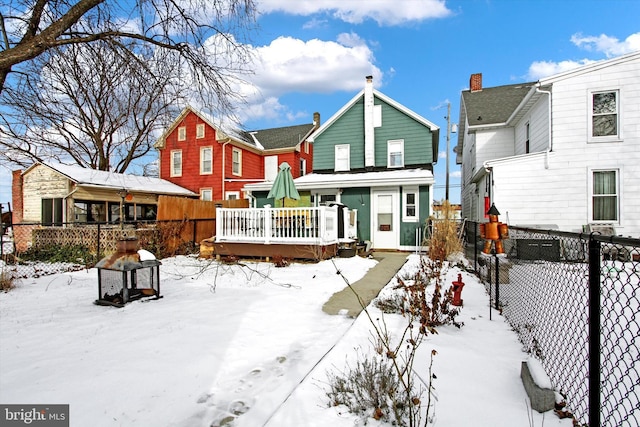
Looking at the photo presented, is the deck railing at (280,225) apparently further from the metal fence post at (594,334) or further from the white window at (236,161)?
the white window at (236,161)

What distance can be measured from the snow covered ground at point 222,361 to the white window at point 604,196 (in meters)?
7.51

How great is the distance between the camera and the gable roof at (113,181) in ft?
46.4

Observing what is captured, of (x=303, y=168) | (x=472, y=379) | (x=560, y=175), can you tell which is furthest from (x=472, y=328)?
(x=303, y=168)

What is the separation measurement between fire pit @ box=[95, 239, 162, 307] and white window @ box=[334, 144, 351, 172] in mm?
10900

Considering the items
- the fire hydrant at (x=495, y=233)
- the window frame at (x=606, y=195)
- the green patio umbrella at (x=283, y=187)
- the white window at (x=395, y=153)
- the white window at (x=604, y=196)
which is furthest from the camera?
the white window at (x=395, y=153)

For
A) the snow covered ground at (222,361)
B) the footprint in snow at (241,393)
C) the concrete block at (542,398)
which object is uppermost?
the concrete block at (542,398)

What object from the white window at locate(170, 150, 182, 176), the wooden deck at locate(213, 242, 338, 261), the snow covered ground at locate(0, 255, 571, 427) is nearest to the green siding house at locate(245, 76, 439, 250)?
the wooden deck at locate(213, 242, 338, 261)

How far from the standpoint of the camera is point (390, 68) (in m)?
14.9

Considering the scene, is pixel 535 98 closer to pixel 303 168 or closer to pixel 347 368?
pixel 347 368

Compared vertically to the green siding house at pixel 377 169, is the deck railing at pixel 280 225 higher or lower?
→ lower

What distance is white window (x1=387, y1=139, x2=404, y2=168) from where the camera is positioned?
1439 cm

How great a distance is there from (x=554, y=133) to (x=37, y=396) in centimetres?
1308

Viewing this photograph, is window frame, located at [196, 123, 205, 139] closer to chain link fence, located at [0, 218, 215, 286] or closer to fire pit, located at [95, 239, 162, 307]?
chain link fence, located at [0, 218, 215, 286]

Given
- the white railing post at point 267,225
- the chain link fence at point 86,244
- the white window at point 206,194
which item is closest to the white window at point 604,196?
the white railing post at point 267,225
